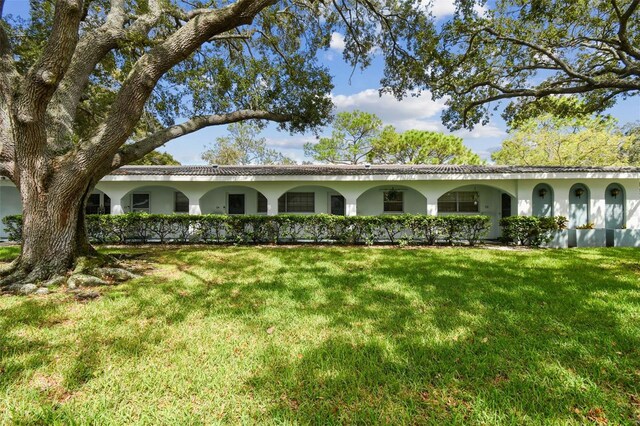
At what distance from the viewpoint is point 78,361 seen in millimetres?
2891

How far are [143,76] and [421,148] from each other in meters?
27.9

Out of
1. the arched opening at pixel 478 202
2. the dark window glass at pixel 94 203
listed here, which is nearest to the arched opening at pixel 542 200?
the arched opening at pixel 478 202

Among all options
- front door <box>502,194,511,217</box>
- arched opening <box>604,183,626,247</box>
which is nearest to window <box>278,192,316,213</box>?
front door <box>502,194,511,217</box>

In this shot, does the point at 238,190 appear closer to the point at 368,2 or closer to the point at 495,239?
the point at 368,2

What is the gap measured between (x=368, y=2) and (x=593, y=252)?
11.3 meters

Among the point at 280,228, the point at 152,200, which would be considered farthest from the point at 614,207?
the point at 152,200

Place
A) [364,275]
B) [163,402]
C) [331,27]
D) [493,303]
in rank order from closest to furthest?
[163,402]
[493,303]
[364,275]
[331,27]

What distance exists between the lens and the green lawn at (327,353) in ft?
7.34

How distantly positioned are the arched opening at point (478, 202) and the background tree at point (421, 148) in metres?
16.2

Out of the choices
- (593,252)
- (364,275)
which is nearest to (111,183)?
(364,275)

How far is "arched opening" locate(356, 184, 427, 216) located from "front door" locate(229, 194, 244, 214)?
20.3ft

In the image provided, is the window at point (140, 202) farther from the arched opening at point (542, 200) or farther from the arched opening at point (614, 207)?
the arched opening at point (614, 207)

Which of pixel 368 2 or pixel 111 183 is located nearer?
pixel 368 2

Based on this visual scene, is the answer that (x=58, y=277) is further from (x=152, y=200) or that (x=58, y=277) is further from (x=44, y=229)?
(x=152, y=200)
